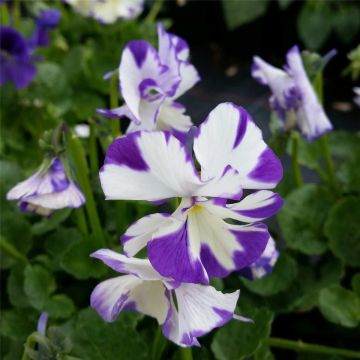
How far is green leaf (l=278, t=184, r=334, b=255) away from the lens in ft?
3.26

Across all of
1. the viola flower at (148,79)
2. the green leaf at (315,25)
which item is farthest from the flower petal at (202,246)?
the green leaf at (315,25)

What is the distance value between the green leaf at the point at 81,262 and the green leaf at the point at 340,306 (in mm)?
308

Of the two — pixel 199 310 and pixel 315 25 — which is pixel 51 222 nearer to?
pixel 199 310

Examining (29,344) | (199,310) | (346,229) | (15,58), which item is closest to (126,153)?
(199,310)

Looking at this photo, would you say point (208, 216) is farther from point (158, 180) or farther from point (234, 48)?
point (234, 48)

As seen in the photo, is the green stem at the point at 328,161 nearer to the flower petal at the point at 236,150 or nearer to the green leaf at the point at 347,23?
the flower petal at the point at 236,150

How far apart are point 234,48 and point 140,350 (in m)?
1.84

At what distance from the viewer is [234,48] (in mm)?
2412

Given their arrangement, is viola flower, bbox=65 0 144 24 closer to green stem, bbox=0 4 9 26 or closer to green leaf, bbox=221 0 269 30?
green stem, bbox=0 4 9 26

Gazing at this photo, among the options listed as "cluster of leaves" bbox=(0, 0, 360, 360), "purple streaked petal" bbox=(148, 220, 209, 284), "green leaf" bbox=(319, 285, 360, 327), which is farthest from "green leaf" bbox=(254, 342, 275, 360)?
"purple streaked petal" bbox=(148, 220, 209, 284)

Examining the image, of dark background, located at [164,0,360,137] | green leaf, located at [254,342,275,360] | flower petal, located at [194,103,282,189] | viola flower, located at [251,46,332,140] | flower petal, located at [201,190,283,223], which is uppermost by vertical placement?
flower petal, located at [194,103,282,189]

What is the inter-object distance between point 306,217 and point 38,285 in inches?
17.3

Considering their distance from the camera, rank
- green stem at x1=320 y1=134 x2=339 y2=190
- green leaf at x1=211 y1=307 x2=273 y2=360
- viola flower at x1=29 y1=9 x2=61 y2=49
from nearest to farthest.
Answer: green leaf at x1=211 y1=307 x2=273 y2=360 < green stem at x1=320 y1=134 x2=339 y2=190 < viola flower at x1=29 y1=9 x2=61 y2=49

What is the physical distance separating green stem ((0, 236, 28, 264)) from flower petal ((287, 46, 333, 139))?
1.47 ft
